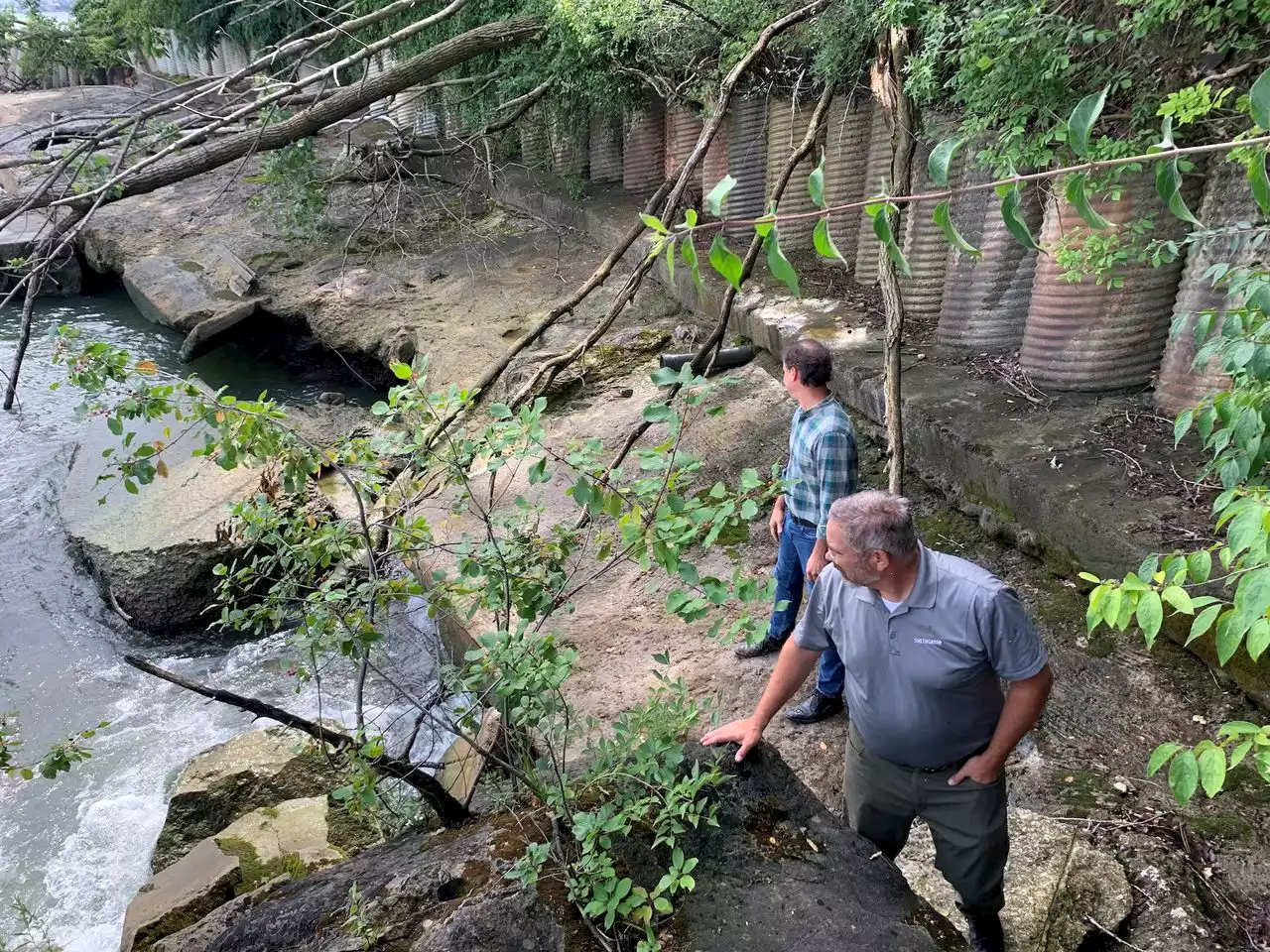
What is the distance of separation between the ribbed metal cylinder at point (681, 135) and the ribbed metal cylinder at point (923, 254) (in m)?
3.10

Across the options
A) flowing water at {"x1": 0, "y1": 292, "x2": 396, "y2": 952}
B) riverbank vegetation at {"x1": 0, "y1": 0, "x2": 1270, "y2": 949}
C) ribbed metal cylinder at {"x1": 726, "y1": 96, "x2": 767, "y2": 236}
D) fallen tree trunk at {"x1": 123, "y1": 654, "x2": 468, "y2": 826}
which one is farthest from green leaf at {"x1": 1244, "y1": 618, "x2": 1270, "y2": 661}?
ribbed metal cylinder at {"x1": 726, "y1": 96, "x2": 767, "y2": 236}

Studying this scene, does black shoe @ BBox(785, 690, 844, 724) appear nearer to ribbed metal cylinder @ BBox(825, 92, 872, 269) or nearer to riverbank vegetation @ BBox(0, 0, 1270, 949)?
riverbank vegetation @ BBox(0, 0, 1270, 949)

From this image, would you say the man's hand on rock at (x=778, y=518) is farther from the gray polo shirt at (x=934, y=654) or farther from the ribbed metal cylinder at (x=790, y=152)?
the ribbed metal cylinder at (x=790, y=152)

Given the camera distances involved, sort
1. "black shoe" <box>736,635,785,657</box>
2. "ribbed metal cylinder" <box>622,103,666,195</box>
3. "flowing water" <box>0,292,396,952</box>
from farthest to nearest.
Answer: "ribbed metal cylinder" <box>622,103,666,195</box> < "flowing water" <box>0,292,396,952</box> < "black shoe" <box>736,635,785,657</box>

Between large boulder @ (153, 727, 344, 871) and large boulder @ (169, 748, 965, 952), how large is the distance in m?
2.21

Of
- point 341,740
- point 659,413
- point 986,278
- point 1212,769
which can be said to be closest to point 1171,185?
point 1212,769

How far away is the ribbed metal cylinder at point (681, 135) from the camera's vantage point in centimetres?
912

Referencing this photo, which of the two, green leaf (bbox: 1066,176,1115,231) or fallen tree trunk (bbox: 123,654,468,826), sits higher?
green leaf (bbox: 1066,176,1115,231)

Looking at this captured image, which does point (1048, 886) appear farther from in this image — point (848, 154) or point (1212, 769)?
point (848, 154)

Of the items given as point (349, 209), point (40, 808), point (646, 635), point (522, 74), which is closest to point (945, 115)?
point (646, 635)

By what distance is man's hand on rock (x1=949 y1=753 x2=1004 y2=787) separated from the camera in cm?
237

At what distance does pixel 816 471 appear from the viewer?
11.3 feet

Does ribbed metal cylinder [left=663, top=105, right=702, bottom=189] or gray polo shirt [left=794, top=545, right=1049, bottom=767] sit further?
ribbed metal cylinder [left=663, top=105, right=702, bottom=189]

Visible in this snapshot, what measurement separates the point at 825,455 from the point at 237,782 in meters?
3.46
